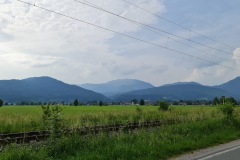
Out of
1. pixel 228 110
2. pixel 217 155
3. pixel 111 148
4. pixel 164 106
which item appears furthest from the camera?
pixel 164 106

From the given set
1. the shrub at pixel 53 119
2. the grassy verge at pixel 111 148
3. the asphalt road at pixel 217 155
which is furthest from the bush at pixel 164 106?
the shrub at pixel 53 119

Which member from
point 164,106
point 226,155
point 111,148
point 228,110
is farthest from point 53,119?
point 164,106

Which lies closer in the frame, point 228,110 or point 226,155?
point 226,155

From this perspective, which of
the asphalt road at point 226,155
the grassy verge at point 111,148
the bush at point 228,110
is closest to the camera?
the grassy verge at point 111,148

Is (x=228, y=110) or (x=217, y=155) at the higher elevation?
(x=228, y=110)

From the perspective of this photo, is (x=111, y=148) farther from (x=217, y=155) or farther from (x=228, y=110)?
(x=228, y=110)

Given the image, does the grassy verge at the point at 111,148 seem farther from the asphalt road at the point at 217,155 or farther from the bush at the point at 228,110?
the bush at the point at 228,110

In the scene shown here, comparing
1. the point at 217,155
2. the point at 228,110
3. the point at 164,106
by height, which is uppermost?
the point at 164,106

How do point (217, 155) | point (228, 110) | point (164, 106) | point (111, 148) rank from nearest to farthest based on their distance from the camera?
1. point (111, 148)
2. point (217, 155)
3. point (228, 110)
4. point (164, 106)

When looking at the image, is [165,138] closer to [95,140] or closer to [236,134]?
[95,140]

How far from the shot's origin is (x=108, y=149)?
11.8 meters

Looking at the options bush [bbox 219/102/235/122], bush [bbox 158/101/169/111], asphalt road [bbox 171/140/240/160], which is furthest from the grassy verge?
bush [bbox 158/101/169/111]

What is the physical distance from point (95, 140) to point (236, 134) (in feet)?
30.5

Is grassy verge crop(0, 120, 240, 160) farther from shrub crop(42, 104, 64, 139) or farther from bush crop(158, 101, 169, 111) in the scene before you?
bush crop(158, 101, 169, 111)
